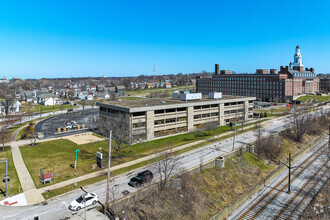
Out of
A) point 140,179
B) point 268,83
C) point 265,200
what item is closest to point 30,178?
point 140,179

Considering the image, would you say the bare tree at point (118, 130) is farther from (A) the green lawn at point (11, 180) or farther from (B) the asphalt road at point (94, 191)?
(A) the green lawn at point (11, 180)

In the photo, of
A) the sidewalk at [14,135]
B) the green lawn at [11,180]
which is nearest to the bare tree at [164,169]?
the green lawn at [11,180]

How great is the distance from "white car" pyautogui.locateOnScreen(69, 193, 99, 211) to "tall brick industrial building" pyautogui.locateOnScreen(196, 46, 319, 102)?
420ft

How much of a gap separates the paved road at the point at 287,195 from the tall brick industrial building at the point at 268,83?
289 ft

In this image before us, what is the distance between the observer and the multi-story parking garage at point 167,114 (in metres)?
57.2

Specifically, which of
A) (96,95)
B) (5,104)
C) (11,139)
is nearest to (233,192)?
(11,139)

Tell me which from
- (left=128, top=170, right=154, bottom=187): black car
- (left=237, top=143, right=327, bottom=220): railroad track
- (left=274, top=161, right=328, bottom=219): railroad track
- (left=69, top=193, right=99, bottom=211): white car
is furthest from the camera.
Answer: (left=274, top=161, right=328, bottom=219): railroad track

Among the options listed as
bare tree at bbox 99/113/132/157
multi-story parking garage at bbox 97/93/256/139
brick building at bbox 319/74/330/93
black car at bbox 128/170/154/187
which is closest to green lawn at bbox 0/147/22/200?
black car at bbox 128/170/154/187

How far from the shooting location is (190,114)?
67.1m

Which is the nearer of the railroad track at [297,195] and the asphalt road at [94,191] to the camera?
the asphalt road at [94,191]

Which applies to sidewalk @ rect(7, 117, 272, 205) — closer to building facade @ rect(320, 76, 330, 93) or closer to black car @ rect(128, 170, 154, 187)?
black car @ rect(128, 170, 154, 187)

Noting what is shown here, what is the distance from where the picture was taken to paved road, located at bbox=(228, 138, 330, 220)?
113 ft

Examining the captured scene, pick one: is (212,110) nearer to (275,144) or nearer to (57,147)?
(275,144)

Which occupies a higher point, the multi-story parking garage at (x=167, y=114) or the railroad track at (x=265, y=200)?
the multi-story parking garage at (x=167, y=114)
